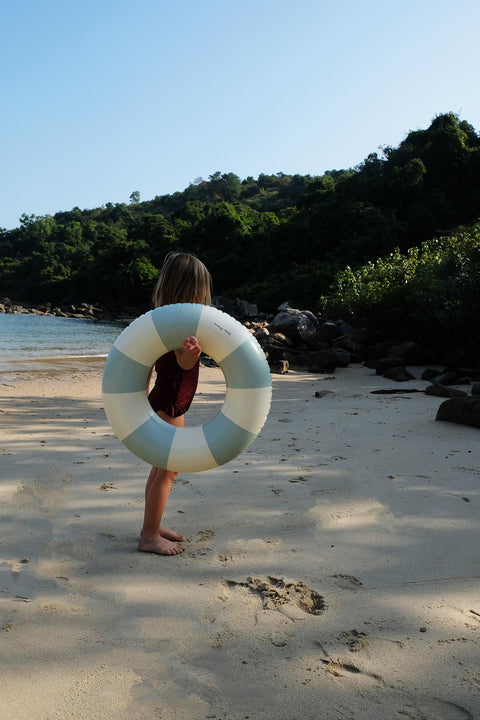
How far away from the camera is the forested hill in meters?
34.6

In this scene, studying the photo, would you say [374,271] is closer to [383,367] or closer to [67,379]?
[383,367]

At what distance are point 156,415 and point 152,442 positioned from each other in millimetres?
127

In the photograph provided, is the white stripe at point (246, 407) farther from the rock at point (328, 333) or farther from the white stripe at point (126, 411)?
the rock at point (328, 333)

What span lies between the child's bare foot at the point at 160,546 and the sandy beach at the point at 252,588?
39 mm

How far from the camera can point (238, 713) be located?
145 cm

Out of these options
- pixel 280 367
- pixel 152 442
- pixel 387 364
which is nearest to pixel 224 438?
pixel 152 442

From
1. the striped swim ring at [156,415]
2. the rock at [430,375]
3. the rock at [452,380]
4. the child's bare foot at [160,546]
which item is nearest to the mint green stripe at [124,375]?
the striped swim ring at [156,415]

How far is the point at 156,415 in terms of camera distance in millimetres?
2504

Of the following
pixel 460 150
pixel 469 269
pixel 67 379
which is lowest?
pixel 67 379

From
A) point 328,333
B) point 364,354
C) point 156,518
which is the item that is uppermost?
point 328,333

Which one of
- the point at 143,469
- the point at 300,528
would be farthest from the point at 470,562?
the point at 143,469

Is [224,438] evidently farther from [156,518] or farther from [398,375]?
[398,375]

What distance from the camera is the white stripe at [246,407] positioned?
2.54m

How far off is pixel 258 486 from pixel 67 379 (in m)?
7.64
